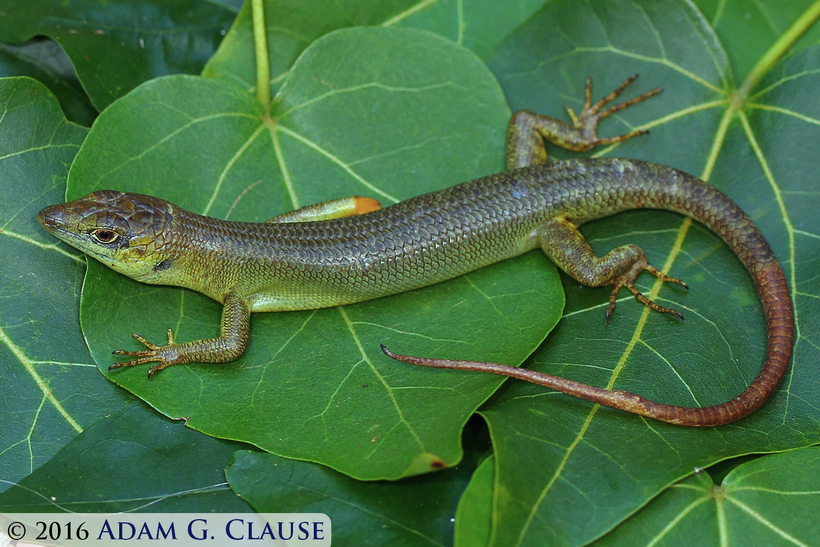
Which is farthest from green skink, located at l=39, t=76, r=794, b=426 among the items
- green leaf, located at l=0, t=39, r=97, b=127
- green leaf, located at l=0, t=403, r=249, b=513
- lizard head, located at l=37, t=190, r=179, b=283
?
green leaf, located at l=0, t=39, r=97, b=127

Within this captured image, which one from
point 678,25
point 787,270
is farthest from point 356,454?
point 678,25

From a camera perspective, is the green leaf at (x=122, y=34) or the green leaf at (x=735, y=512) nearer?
the green leaf at (x=735, y=512)

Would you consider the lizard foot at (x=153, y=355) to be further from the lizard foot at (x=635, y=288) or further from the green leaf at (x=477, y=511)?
the lizard foot at (x=635, y=288)

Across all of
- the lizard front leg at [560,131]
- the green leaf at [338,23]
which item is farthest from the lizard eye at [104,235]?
the lizard front leg at [560,131]

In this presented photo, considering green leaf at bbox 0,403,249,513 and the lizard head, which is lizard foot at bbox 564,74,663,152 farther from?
green leaf at bbox 0,403,249,513

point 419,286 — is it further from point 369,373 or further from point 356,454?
point 356,454

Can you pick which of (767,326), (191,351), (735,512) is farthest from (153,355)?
(767,326)

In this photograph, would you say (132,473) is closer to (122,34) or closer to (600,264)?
(600,264)
